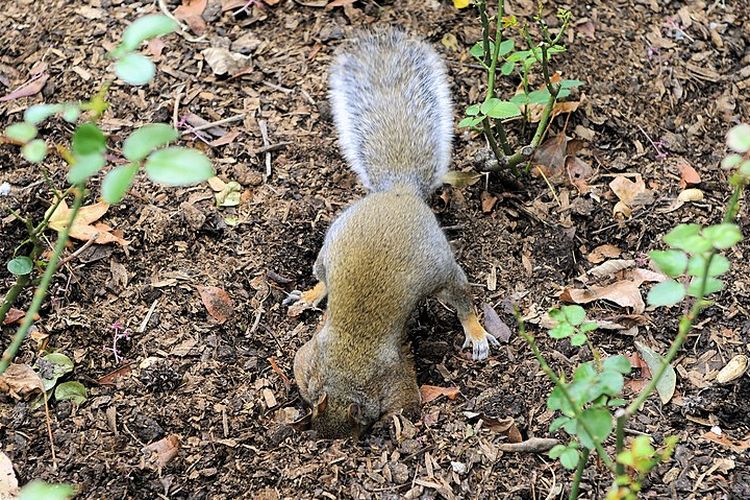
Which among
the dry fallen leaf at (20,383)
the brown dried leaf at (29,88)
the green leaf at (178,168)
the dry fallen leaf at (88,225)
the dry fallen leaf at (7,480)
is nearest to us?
the green leaf at (178,168)

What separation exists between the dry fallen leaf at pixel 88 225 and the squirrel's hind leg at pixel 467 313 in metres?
1.50

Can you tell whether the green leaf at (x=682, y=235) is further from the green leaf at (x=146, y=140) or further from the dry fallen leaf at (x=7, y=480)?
the dry fallen leaf at (x=7, y=480)

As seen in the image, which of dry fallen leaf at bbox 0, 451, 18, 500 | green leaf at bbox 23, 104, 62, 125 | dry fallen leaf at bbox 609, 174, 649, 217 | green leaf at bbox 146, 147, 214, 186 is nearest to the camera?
green leaf at bbox 146, 147, 214, 186

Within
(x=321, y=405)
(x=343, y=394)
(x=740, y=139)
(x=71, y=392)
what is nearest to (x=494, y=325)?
(x=343, y=394)

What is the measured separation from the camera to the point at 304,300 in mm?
4078

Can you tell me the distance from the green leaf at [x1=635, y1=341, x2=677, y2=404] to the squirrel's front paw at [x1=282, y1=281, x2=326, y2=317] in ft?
4.65

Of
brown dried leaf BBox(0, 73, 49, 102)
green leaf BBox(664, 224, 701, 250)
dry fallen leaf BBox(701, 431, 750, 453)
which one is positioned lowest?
dry fallen leaf BBox(701, 431, 750, 453)

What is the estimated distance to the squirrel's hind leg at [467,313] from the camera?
390 cm

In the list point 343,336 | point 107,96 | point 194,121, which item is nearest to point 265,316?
point 343,336

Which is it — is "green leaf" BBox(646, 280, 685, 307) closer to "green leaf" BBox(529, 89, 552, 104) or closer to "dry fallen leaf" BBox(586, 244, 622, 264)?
"green leaf" BBox(529, 89, 552, 104)

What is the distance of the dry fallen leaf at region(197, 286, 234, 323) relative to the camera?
390 cm

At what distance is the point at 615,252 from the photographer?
420cm

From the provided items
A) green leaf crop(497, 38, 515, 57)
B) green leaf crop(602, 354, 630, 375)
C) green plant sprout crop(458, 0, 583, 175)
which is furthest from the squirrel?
green leaf crop(602, 354, 630, 375)

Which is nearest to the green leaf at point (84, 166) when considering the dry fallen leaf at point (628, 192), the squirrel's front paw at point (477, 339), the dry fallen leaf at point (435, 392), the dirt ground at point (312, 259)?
the dirt ground at point (312, 259)
